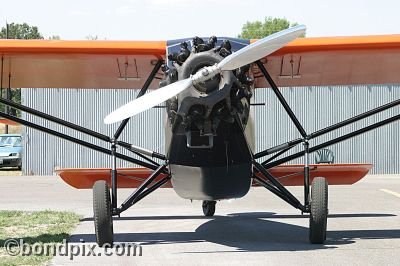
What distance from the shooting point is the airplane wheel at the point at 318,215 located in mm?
9055

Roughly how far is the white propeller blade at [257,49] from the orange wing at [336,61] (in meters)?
1.77

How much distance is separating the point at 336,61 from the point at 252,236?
269 cm

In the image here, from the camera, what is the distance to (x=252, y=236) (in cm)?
1014

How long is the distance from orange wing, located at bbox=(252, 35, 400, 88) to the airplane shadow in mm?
2064

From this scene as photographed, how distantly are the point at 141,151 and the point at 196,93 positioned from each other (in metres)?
1.99

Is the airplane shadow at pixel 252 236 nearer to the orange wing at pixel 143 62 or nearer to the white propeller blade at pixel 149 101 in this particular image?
the white propeller blade at pixel 149 101

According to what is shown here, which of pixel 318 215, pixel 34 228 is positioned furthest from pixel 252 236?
pixel 34 228

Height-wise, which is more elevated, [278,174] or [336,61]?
[336,61]

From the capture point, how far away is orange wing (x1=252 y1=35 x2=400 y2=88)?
9719mm

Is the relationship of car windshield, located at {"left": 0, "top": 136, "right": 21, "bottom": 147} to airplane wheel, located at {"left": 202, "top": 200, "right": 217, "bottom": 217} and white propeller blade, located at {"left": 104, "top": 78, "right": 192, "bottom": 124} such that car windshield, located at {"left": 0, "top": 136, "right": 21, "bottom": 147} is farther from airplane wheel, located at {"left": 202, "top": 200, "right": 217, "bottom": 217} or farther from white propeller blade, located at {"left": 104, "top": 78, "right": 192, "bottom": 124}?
white propeller blade, located at {"left": 104, "top": 78, "right": 192, "bottom": 124}

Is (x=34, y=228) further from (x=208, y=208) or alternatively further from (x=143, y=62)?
(x=208, y=208)

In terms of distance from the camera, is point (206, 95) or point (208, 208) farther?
point (208, 208)

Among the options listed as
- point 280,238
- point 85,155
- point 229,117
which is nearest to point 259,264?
point 229,117

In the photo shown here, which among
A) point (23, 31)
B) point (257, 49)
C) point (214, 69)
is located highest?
point (23, 31)
